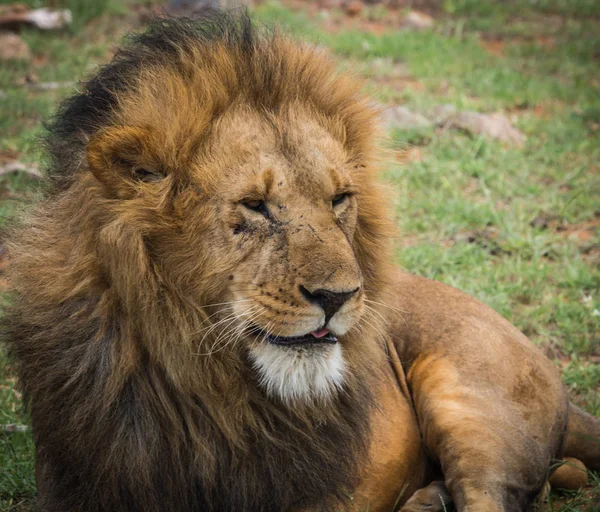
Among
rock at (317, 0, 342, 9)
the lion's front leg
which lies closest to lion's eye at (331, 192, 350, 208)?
the lion's front leg

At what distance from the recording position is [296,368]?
257 cm

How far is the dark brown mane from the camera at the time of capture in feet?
8.50

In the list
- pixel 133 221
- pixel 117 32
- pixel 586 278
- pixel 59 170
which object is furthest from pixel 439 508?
pixel 117 32

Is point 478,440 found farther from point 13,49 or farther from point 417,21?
point 417,21

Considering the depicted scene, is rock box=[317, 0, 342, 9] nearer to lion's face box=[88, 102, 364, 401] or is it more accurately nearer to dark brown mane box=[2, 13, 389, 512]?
dark brown mane box=[2, 13, 389, 512]

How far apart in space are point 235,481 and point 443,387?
999 mm

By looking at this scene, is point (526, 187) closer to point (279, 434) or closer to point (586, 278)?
point (586, 278)

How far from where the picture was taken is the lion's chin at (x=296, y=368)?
2551 millimetres

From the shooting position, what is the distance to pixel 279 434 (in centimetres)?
277

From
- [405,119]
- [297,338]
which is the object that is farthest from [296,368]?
[405,119]

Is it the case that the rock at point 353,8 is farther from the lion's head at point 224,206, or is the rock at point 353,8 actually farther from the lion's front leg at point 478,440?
the lion's head at point 224,206

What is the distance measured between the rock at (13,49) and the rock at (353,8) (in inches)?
156

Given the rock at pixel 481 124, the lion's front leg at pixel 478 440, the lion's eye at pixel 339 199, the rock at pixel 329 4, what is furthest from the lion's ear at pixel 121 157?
the rock at pixel 329 4

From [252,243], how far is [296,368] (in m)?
0.38
